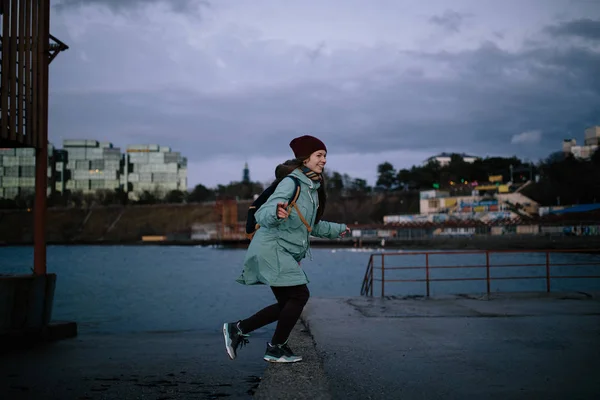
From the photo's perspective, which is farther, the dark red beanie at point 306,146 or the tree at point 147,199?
the tree at point 147,199

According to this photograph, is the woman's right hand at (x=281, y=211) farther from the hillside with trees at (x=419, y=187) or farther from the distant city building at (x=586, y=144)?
the distant city building at (x=586, y=144)

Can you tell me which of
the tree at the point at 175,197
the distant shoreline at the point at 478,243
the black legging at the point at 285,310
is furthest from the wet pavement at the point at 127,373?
the tree at the point at 175,197

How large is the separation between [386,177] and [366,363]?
151 meters

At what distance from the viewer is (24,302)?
23.5 ft

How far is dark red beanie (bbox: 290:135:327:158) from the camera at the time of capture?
14.2ft

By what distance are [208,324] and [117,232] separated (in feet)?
494

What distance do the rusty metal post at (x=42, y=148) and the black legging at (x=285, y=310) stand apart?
14.3 feet

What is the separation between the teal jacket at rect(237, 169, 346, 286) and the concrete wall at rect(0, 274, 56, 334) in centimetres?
404

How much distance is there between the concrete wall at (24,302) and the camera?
22.8 feet

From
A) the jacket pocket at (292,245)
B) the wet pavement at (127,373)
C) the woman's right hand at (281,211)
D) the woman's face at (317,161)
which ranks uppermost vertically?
the woman's face at (317,161)

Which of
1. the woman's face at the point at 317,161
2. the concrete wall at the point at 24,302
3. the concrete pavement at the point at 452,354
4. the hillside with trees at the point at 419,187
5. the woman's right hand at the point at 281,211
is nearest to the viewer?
the concrete pavement at the point at 452,354

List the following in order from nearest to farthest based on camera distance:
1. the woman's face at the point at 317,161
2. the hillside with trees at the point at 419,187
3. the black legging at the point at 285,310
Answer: the black legging at the point at 285,310 → the woman's face at the point at 317,161 → the hillside with trees at the point at 419,187

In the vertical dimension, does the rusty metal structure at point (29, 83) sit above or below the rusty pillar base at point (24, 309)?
above

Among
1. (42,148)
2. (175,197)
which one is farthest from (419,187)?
(42,148)
